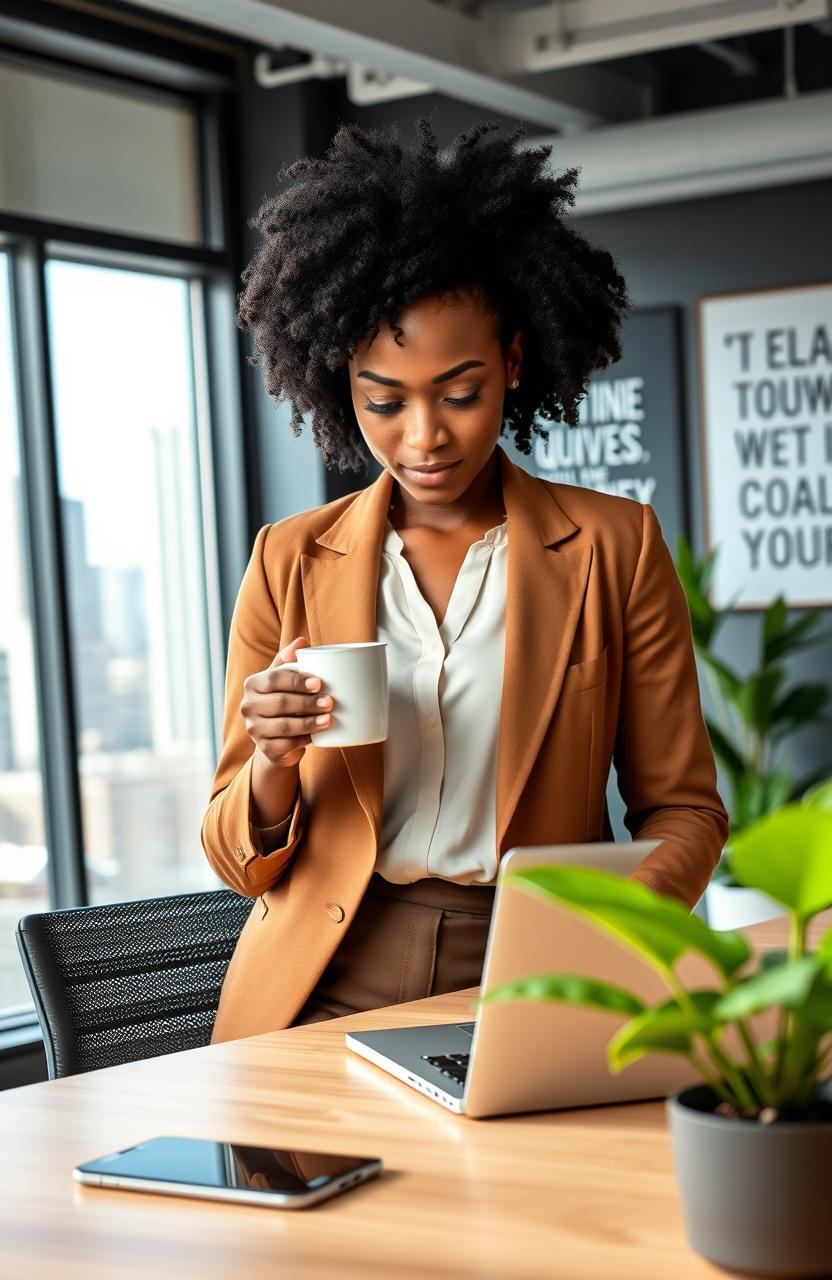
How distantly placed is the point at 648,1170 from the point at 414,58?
3375 mm

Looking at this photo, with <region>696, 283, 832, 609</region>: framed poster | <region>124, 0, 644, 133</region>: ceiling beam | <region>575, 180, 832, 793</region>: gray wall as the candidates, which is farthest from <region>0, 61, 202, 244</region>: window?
<region>696, 283, 832, 609</region>: framed poster

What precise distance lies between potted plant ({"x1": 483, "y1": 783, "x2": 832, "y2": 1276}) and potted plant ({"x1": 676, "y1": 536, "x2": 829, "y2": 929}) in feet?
11.3

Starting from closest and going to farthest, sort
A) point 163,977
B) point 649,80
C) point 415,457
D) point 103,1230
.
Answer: point 103,1230
point 415,457
point 163,977
point 649,80

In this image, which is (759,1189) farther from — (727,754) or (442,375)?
(727,754)

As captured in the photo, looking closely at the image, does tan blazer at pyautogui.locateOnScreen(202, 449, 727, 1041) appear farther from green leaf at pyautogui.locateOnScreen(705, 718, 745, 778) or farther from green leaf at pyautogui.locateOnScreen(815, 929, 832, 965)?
green leaf at pyautogui.locateOnScreen(705, 718, 745, 778)

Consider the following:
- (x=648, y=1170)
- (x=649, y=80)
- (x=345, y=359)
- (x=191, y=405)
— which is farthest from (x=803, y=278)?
(x=648, y=1170)

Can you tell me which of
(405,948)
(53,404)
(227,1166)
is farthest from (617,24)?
(227,1166)

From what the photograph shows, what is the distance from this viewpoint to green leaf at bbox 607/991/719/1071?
32.7 inches

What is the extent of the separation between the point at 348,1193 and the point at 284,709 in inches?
22.5

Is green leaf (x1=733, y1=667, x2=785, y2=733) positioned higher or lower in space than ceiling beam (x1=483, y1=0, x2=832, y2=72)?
lower

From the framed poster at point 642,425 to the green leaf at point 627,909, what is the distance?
157 inches

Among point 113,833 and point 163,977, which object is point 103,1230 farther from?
point 113,833

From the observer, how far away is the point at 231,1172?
1.14m

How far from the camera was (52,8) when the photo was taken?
166 inches
